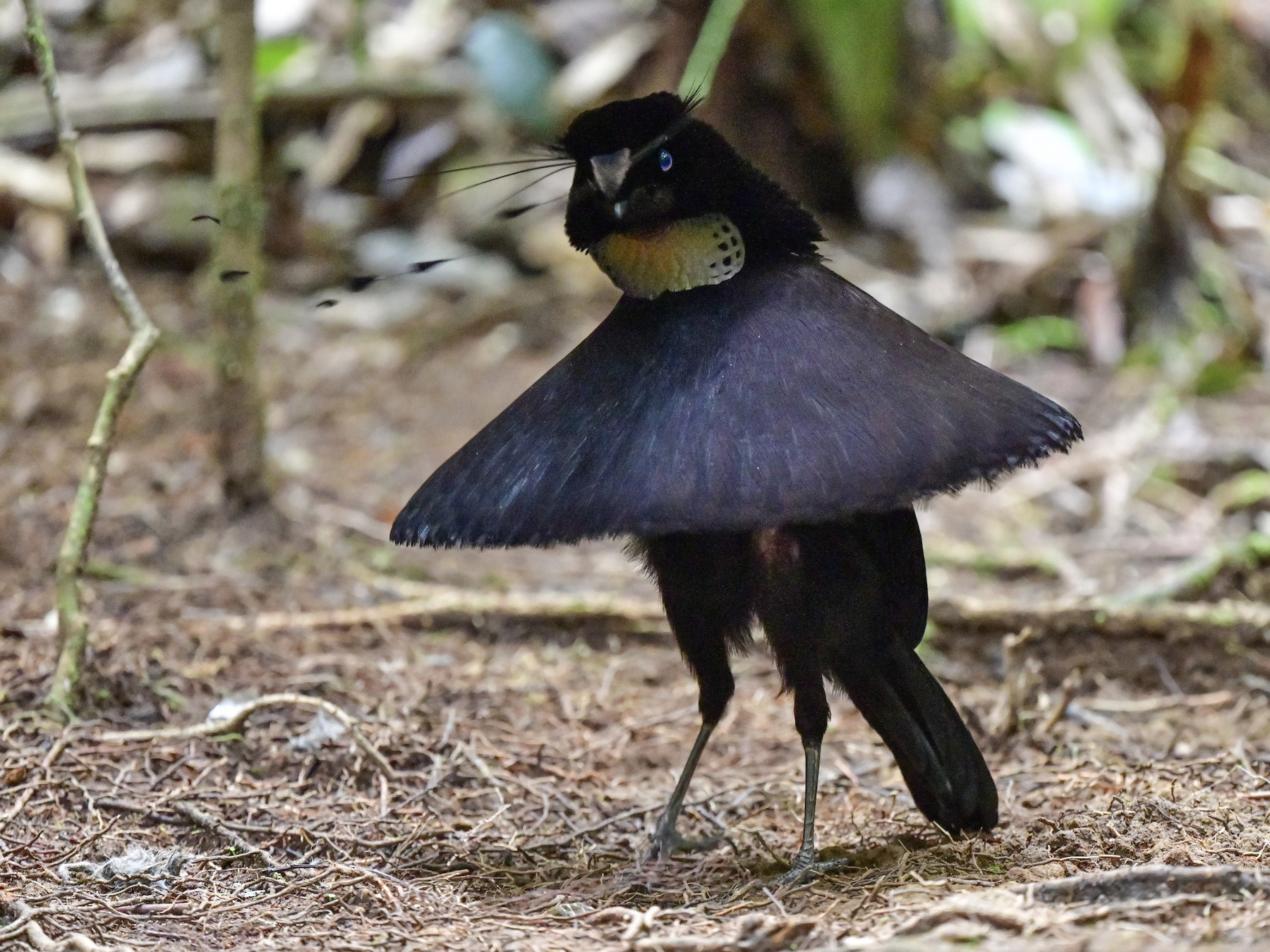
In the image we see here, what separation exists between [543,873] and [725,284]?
118cm

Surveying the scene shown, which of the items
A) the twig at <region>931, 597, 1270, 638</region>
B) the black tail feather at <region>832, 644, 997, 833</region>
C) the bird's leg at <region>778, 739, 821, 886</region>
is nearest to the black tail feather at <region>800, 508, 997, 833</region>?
the black tail feather at <region>832, 644, 997, 833</region>

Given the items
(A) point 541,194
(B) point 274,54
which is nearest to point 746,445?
(B) point 274,54

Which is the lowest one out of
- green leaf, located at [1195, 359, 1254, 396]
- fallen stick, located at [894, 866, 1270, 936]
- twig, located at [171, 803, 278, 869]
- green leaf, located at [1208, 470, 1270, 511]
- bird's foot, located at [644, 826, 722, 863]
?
bird's foot, located at [644, 826, 722, 863]

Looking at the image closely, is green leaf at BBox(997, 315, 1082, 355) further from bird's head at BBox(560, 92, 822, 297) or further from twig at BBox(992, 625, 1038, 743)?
bird's head at BBox(560, 92, 822, 297)

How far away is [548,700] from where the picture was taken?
3.67m

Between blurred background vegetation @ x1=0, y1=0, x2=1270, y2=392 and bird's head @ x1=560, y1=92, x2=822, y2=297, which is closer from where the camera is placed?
bird's head @ x1=560, y1=92, x2=822, y2=297

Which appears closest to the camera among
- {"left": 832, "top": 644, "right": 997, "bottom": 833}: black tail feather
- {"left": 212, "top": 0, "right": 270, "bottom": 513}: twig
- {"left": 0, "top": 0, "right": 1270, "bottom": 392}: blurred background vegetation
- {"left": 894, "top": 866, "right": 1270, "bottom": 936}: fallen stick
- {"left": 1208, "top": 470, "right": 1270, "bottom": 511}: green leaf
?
{"left": 894, "top": 866, "right": 1270, "bottom": 936}: fallen stick

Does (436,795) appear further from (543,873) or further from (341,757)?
(543,873)

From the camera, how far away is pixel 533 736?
135 inches

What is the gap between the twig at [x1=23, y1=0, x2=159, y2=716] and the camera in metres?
2.98

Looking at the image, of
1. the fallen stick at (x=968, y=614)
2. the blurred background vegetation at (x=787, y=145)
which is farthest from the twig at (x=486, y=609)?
the blurred background vegetation at (x=787, y=145)

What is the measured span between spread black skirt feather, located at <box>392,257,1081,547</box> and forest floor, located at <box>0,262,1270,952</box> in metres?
0.64

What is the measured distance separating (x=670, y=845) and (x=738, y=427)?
101cm

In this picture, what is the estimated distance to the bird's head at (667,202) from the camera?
2492mm
